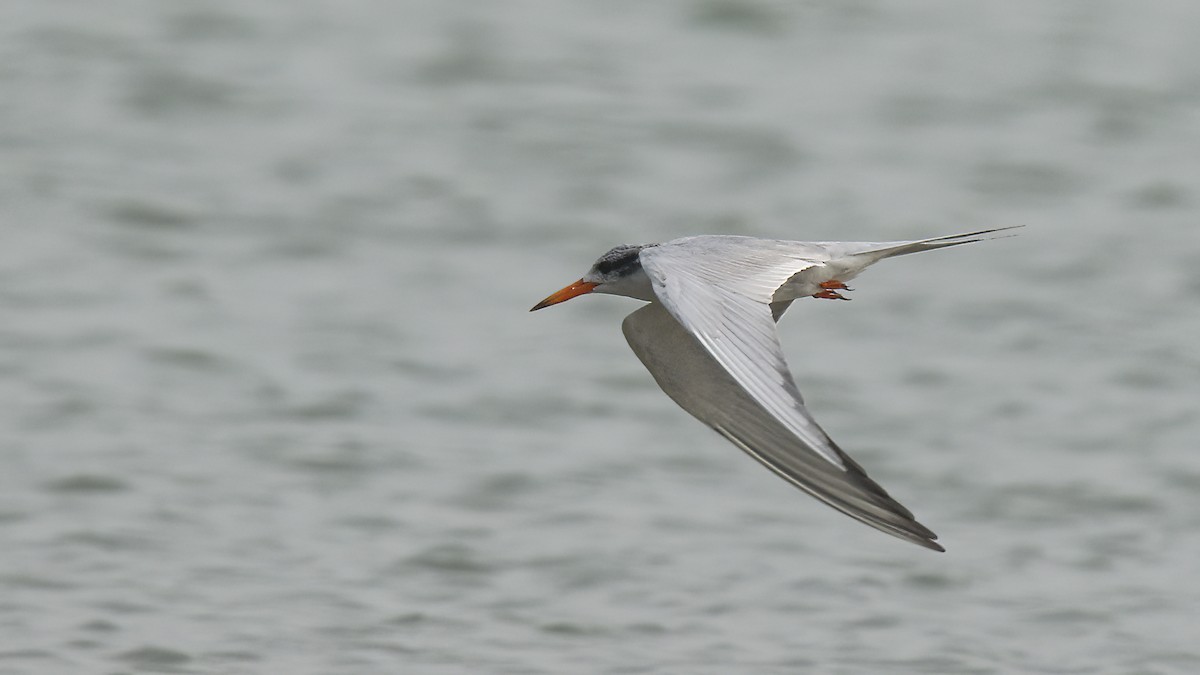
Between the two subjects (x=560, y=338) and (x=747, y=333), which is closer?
(x=747, y=333)

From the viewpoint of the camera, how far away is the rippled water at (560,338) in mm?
9047

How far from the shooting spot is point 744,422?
635cm

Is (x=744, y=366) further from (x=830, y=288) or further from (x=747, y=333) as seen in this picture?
(x=830, y=288)

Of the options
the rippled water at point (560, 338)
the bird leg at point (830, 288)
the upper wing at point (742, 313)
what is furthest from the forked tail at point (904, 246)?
the rippled water at point (560, 338)

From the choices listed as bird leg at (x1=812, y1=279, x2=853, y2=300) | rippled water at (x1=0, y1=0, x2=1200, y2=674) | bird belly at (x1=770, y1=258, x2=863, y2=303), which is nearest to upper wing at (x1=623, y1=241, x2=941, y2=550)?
bird belly at (x1=770, y1=258, x2=863, y2=303)

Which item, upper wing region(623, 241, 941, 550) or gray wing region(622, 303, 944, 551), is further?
gray wing region(622, 303, 944, 551)

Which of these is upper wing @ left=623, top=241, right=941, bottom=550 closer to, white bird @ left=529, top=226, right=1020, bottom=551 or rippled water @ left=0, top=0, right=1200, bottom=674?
white bird @ left=529, top=226, right=1020, bottom=551

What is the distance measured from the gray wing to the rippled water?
86.0 inches

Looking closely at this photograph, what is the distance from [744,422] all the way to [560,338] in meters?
6.30

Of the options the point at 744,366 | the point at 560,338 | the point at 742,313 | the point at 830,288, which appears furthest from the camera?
the point at 560,338

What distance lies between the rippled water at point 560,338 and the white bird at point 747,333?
2233mm

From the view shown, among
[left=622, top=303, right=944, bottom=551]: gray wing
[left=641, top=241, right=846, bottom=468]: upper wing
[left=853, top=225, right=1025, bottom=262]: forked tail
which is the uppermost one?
[left=853, top=225, right=1025, bottom=262]: forked tail

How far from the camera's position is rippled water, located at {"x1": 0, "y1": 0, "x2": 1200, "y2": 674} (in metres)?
9.05

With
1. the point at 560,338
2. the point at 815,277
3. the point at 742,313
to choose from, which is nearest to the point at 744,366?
the point at 742,313
